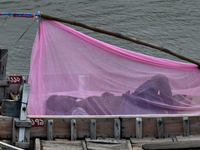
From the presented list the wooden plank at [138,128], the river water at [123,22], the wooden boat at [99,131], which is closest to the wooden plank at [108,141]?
the wooden boat at [99,131]

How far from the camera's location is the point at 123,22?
68.1 ft

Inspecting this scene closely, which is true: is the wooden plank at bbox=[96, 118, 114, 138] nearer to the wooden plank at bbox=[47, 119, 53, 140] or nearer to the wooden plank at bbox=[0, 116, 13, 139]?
the wooden plank at bbox=[47, 119, 53, 140]

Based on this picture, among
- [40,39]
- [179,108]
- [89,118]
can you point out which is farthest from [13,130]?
[179,108]

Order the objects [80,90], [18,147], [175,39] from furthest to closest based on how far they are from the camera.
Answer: [175,39]
[80,90]
[18,147]

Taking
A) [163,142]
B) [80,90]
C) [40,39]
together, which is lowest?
[163,142]

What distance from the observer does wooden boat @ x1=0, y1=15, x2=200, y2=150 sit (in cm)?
751

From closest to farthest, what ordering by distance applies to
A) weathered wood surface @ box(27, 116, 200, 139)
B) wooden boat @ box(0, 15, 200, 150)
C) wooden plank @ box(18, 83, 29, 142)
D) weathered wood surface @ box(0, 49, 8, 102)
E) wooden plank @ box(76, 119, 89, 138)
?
wooden plank @ box(18, 83, 29, 142)
wooden boat @ box(0, 15, 200, 150)
weathered wood surface @ box(27, 116, 200, 139)
wooden plank @ box(76, 119, 89, 138)
weathered wood surface @ box(0, 49, 8, 102)

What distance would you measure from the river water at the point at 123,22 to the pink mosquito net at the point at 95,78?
8.82m

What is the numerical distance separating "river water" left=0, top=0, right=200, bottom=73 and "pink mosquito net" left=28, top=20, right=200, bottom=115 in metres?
8.82

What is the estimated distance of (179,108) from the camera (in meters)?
9.09

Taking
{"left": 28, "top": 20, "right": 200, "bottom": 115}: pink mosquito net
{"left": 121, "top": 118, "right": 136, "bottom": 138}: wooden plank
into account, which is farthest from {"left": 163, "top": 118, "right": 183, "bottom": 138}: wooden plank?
{"left": 121, "top": 118, "right": 136, "bottom": 138}: wooden plank

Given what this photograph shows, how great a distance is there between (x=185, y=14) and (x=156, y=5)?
2.16 metres

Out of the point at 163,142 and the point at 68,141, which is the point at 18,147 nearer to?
the point at 68,141

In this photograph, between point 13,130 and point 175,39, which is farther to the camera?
point 175,39
